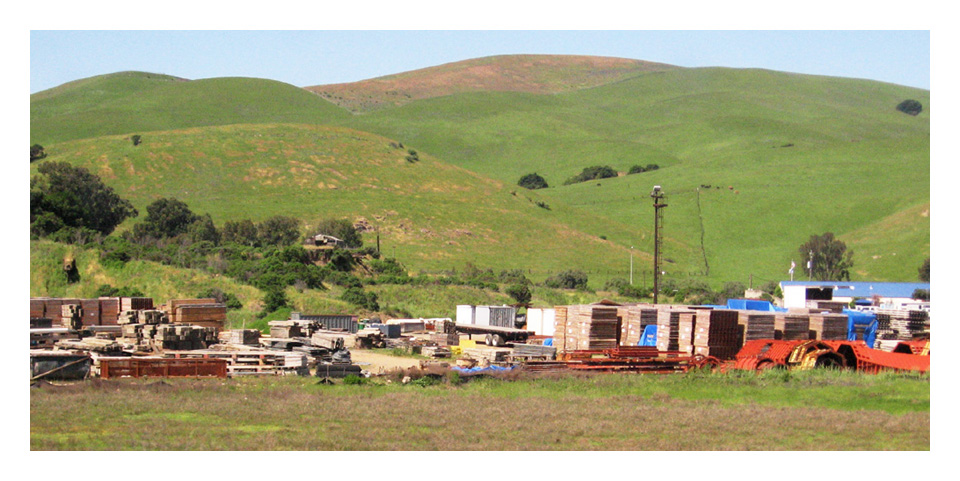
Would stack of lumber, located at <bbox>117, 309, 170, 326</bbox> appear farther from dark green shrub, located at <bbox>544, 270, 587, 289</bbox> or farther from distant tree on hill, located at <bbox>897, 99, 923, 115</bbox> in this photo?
distant tree on hill, located at <bbox>897, 99, 923, 115</bbox>

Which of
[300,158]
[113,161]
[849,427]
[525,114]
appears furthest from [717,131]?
[849,427]

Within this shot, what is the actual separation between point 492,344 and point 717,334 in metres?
8.30

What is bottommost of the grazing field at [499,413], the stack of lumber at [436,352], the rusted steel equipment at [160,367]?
the stack of lumber at [436,352]

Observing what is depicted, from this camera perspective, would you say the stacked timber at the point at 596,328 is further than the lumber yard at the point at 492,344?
Yes

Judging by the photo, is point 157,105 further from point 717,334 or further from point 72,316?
A: point 717,334

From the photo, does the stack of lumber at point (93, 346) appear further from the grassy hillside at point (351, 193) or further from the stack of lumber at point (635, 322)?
the grassy hillside at point (351, 193)

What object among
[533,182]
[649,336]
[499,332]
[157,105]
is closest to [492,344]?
[499,332]

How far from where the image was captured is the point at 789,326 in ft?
84.3

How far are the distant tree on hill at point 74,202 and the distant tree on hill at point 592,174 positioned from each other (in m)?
68.7

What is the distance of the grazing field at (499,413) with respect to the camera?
44.6 ft

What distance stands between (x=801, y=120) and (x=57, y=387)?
516 feet

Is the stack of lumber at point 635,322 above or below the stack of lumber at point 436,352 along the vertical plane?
above

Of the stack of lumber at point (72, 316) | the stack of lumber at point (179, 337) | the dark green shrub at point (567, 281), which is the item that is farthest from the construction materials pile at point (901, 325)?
the dark green shrub at point (567, 281)

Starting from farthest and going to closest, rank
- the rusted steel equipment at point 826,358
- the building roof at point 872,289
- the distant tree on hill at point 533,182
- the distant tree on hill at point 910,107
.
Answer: the distant tree on hill at point 910,107
the distant tree on hill at point 533,182
the building roof at point 872,289
the rusted steel equipment at point 826,358
